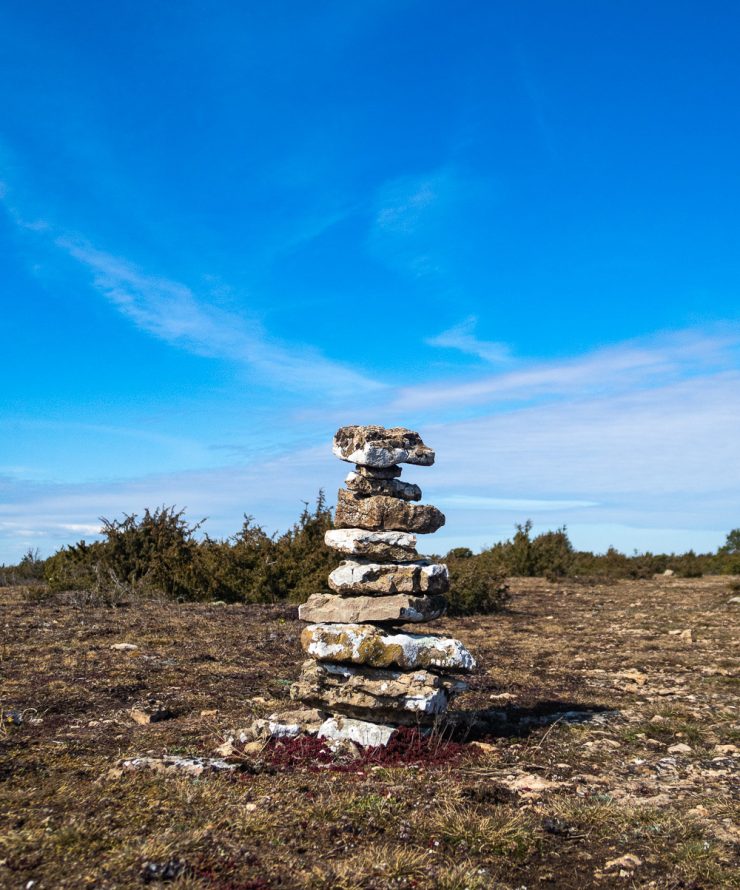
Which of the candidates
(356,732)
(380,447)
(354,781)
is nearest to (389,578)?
(380,447)

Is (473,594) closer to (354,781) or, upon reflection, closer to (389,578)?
(389,578)

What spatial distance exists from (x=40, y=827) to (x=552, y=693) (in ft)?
23.2

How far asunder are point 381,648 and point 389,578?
766 mm

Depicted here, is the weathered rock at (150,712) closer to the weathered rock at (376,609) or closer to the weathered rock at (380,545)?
the weathered rock at (376,609)

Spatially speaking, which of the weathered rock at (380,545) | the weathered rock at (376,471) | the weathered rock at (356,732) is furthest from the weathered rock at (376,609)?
the weathered rock at (376,471)

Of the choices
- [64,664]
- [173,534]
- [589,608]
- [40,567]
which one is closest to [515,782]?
[64,664]

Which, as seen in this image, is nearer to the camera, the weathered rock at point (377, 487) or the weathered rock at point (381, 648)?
the weathered rock at point (381, 648)

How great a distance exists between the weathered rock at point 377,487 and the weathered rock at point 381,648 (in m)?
1.45

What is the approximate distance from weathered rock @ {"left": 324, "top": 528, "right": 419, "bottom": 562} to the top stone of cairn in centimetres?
76

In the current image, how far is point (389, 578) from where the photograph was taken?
7727 mm

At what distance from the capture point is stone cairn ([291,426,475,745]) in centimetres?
730

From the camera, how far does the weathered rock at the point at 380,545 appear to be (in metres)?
7.80

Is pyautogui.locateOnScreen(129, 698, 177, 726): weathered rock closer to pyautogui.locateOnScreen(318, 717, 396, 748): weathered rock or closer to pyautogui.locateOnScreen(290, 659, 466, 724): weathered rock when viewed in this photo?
pyautogui.locateOnScreen(290, 659, 466, 724): weathered rock

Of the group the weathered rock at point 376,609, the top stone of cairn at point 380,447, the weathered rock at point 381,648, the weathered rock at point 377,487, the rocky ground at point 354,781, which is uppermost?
the top stone of cairn at point 380,447
